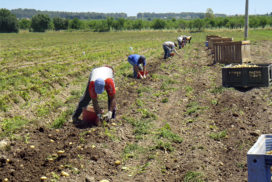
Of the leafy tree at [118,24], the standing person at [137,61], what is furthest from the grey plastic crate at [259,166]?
the leafy tree at [118,24]

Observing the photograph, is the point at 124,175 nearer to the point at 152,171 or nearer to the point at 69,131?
the point at 152,171

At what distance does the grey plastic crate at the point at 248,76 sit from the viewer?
11609mm

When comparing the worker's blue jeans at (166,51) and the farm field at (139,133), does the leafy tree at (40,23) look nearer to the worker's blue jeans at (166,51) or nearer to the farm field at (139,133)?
the worker's blue jeans at (166,51)

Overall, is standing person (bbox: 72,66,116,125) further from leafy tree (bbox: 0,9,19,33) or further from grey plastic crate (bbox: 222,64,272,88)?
leafy tree (bbox: 0,9,19,33)

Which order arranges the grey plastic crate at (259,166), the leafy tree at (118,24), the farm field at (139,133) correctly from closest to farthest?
the grey plastic crate at (259,166) → the farm field at (139,133) → the leafy tree at (118,24)

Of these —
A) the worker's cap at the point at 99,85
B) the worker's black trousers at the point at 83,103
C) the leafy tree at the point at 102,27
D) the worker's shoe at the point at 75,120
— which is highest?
the leafy tree at the point at 102,27

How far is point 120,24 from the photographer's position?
10550 cm

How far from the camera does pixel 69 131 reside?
26.5 feet

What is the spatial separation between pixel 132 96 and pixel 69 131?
12.2 feet

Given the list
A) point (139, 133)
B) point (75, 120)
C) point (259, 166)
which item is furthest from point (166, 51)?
point (259, 166)

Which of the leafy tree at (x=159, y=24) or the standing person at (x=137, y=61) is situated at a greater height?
the leafy tree at (x=159, y=24)

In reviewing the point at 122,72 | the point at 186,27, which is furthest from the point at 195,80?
the point at 186,27

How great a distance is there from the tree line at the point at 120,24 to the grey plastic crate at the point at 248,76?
237 ft

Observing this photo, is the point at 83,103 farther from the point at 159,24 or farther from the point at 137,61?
the point at 159,24
